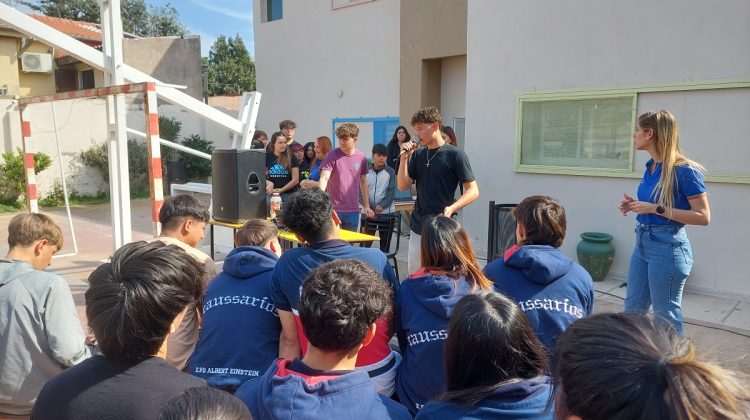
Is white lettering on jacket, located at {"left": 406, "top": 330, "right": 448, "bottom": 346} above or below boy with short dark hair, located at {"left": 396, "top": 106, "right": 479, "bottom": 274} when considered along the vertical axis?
below

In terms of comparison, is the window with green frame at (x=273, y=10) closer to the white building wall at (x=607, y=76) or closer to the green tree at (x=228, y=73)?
the white building wall at (x=607, y=76)

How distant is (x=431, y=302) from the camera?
7.12 feet

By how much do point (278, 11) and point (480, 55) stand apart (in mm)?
7776

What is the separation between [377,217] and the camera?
21.4 ft

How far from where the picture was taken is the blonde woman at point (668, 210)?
3.28 meters

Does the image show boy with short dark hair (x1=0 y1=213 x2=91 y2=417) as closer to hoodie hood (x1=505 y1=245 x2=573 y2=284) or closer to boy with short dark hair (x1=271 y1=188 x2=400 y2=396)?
boy with short dark hair (x1=271 y1=188 x2=400 y2=396)

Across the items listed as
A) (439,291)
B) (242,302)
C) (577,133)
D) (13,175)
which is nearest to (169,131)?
(13,175)

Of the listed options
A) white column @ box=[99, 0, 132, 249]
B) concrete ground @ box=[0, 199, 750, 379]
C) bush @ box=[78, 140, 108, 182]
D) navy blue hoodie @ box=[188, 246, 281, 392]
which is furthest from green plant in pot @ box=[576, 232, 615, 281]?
bush @ box=[78, 140, 108, 182]

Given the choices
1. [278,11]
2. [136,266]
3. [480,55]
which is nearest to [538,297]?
[136,266]

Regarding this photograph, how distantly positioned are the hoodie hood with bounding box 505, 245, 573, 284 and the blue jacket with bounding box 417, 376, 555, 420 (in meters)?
0.98

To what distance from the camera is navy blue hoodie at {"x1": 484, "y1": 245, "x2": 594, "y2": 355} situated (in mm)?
2297

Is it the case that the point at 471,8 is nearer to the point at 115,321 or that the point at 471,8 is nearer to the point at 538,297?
the point at 538,297

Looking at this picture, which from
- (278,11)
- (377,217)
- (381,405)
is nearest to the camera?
(381,405)

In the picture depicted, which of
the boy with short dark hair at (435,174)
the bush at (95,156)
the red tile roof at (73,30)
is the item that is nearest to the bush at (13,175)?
the bush at (95,156)
